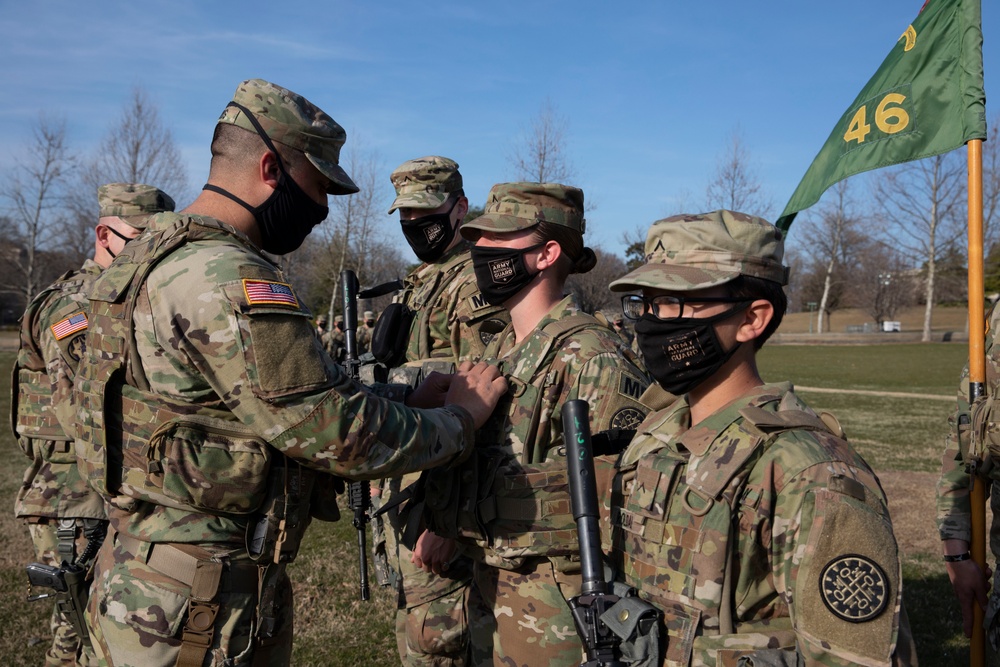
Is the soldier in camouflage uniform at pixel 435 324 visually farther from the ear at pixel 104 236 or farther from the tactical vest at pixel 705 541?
the tactical vest at pixel 705 541

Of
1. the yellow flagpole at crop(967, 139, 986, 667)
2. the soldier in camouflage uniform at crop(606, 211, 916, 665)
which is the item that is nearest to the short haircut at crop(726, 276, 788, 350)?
the soldier in camouflage uniform at crop(606, 211, 916, 665)

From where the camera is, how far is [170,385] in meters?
2.54

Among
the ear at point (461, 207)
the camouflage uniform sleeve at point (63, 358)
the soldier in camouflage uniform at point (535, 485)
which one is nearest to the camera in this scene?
the soldier in camouflage uniform at point (535, 485)

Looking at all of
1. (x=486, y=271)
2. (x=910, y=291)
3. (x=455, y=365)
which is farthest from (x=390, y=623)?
(x=910, y=291)

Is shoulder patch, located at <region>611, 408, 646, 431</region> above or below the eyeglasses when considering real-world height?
below

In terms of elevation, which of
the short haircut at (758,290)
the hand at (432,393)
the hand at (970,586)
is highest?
the short haircut at (758,290)

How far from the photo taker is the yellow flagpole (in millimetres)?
3579

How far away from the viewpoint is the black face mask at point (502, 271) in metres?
3.44

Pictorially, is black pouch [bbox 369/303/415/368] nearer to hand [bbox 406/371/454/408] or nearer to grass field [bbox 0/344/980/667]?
hand [bbox 406/371/454/408]

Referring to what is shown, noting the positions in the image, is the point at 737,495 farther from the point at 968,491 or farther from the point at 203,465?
the point at 968,491

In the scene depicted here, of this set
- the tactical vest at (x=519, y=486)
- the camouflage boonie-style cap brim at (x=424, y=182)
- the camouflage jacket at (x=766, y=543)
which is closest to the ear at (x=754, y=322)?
the camouflage jacket at (x=766, y=543)

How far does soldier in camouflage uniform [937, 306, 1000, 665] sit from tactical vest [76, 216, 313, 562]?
2.96 m

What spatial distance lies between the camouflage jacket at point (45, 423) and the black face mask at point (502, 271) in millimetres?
2230

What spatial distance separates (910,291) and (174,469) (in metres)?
74.1
